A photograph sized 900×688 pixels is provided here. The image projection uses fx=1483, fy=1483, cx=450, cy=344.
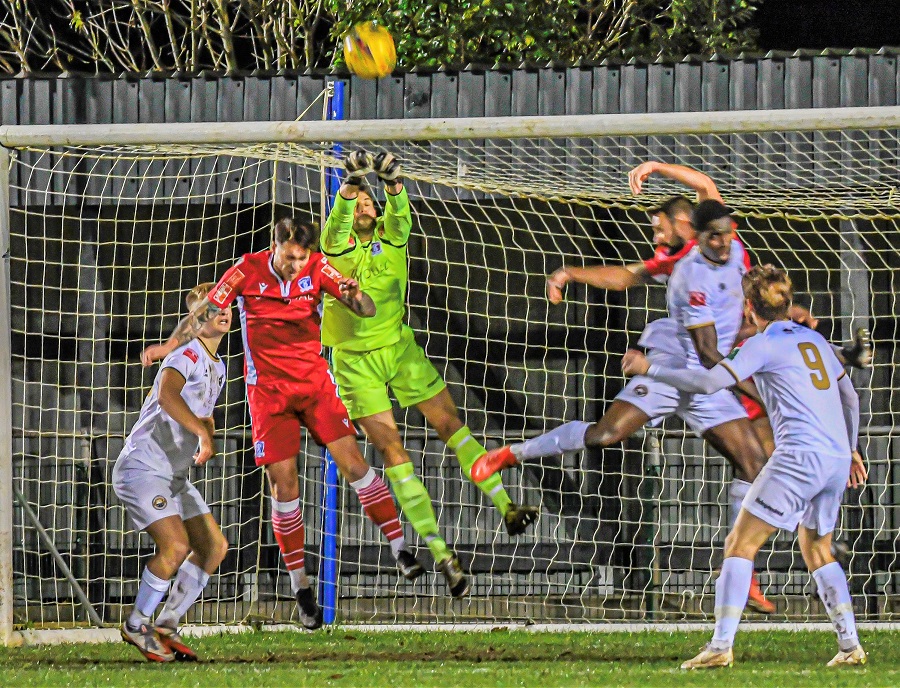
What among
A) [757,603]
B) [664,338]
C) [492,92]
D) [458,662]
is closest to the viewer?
[458,662]

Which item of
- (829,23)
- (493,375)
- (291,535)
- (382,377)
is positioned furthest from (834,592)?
(829,23)

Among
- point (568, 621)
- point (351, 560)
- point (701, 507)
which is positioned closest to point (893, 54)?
point (701, 507)

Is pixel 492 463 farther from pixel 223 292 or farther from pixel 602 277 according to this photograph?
pixel 223 292

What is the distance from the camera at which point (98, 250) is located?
33.9 ft

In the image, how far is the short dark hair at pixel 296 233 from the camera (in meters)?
7.67

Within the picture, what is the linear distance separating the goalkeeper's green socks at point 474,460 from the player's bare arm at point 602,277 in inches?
37.6

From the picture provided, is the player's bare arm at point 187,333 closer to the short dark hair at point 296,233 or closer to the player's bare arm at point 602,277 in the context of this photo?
the short dark hair at point 296,233

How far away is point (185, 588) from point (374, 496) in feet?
3.61

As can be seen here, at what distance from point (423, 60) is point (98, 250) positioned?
4.32 meters

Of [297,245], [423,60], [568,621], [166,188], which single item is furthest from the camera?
[423,60]

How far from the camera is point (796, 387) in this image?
7.12 m

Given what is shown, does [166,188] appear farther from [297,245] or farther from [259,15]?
[259,15]

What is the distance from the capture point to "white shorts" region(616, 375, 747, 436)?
768 centimetres

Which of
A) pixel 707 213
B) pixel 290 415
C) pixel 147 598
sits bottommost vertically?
pixel 147 598
